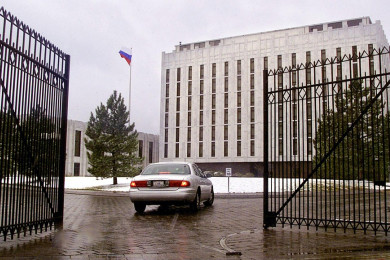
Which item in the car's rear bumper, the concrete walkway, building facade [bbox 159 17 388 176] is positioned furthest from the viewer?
building facade [bbox 159 17 388 176]

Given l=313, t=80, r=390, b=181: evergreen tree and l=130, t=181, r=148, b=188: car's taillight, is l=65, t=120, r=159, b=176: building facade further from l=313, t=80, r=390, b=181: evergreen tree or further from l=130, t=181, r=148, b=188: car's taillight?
l=313, t=80, r=390, b=181: evergreen tree

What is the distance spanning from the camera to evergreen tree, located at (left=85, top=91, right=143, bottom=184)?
30.5 metres

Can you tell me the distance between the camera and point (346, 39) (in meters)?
53.7

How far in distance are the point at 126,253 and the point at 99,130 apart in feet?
84.5

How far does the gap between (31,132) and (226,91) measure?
56.4 meters

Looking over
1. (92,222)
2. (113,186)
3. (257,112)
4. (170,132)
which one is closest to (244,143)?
(257,112)

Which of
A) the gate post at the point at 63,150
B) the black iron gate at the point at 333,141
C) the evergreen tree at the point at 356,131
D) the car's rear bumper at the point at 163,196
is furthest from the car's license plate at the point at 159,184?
the evergreen tree at the point at 356,131

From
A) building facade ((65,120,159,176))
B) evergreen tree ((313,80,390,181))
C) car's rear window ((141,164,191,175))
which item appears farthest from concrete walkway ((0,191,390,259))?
building facade ((65,120,159,176))

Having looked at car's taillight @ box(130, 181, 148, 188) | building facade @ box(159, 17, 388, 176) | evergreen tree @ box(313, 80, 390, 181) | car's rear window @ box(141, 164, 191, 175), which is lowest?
car's taillight @ box(130, 181, 148, 188)

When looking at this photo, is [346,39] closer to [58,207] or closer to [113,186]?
[113,186]

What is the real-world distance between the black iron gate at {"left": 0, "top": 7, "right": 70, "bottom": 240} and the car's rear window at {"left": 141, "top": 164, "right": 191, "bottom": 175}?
4015mm

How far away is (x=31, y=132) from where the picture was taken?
7.30 metres

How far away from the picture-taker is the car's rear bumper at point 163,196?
11344mm

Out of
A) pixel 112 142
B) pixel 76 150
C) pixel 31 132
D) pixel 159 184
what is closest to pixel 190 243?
pixel 31 132
